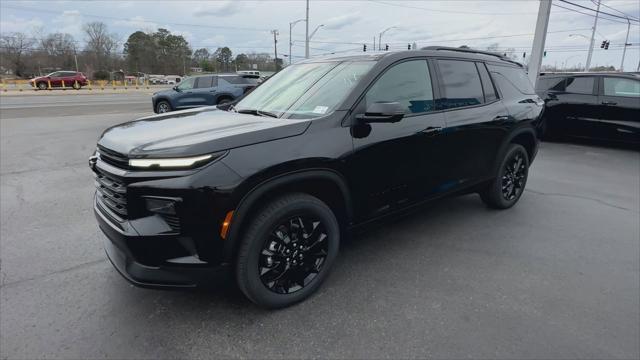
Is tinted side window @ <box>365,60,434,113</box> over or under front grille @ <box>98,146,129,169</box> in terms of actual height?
over

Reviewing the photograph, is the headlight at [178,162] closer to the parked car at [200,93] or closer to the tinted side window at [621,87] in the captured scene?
the tinted side window at [621,87]

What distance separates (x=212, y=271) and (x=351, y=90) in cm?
165

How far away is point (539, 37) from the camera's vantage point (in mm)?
13141

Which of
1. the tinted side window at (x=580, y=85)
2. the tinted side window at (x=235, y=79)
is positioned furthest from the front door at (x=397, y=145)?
the tinted side window at (x=235, y=79)

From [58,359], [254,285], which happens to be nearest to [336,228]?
[254,285]

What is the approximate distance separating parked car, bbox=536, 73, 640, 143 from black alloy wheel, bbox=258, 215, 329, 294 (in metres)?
7.37

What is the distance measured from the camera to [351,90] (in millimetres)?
2941

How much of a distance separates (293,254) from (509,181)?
10.8ft

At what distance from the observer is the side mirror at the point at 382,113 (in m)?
2.72

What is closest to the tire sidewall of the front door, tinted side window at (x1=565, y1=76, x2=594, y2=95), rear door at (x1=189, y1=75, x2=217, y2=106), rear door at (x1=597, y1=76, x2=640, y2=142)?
the front door

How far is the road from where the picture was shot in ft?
7.86

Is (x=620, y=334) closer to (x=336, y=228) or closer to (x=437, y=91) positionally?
(x=336, y=228)

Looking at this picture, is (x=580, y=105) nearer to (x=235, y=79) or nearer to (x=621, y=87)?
(x=621, y=87)

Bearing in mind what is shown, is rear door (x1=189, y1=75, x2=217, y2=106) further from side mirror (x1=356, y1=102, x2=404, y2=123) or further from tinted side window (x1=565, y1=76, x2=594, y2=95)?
side mirror (x1=356, y1=102, x2=404, y2=123)
